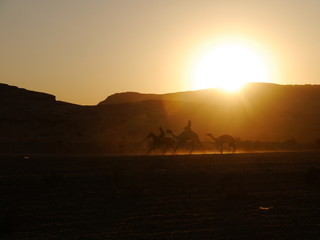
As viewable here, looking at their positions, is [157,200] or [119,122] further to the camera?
[119,122]

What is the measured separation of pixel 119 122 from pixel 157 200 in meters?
50.1

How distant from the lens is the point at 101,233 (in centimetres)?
1583

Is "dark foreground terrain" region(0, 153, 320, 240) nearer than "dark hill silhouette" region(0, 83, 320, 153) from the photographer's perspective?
Yes

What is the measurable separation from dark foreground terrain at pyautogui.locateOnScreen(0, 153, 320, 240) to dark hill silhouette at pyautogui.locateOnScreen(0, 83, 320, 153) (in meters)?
16.4

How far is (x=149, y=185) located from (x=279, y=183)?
5.09 meters

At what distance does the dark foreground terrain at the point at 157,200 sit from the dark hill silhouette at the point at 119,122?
53.9 feet

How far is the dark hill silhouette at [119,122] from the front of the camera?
154 ft

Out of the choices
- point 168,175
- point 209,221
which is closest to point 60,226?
point 209,221

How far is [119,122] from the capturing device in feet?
229

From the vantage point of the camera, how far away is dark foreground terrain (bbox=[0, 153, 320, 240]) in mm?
16281

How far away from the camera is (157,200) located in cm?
1991

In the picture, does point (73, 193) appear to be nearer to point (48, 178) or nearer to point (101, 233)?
point (48, 178)

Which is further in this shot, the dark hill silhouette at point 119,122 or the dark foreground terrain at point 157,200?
the dark hill silhouette at point 119,122

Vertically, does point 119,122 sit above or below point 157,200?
above
